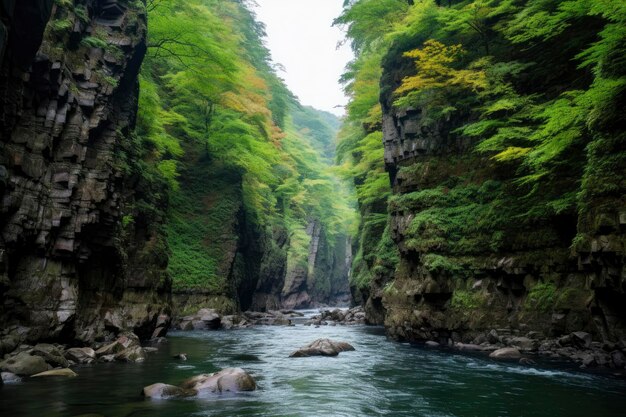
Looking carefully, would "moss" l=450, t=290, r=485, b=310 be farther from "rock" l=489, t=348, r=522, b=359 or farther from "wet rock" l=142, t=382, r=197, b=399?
"wet rock" l=142, t=382, r=197, b=399

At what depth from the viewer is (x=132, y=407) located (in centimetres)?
844

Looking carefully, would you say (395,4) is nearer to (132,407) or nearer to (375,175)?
(375,175)

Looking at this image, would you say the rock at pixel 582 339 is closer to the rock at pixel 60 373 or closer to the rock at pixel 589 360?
the rock at pixel 589 360

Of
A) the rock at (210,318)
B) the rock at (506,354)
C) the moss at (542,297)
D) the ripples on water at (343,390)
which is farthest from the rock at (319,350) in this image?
the rock at (210,318)

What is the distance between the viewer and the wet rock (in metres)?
9.34

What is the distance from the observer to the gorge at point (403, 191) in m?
11.6

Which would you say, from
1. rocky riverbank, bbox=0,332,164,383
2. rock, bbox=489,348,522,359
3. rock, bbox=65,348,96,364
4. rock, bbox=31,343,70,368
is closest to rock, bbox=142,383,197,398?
rocky riverbank, bbox=0,332,164,383

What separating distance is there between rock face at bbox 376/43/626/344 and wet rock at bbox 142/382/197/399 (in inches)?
391

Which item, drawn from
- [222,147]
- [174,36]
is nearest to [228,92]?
[222,147]

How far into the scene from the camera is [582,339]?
43.3 ft

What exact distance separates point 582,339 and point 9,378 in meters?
14.9

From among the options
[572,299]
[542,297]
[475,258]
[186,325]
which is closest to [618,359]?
[572,299]

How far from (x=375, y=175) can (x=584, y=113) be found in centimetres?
1822

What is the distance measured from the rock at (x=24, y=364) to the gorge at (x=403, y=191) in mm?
504
